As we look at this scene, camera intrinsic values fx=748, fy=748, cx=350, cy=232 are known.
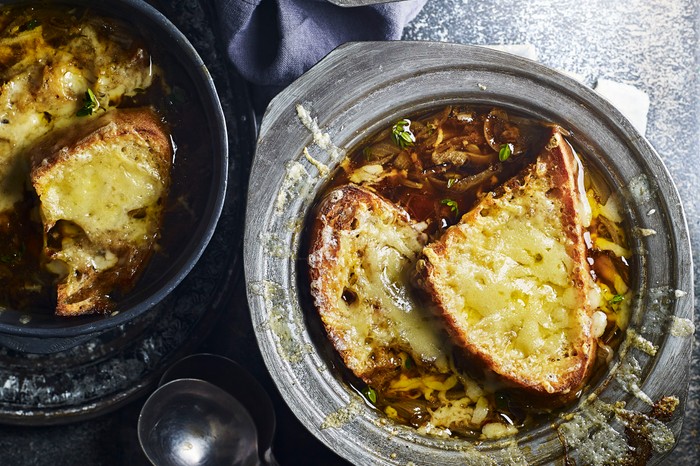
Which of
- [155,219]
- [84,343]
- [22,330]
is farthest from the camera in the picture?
[84,343]

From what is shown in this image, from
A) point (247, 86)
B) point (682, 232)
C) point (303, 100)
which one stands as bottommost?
point (247, 86)

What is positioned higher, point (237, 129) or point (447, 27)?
point (447, 27)

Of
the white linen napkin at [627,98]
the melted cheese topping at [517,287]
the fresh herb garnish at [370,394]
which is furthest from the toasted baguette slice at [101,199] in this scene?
the white linen napkin at [627,98]

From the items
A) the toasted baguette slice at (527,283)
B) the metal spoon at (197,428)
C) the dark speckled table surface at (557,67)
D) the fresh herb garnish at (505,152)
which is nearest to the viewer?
the toasted baguette slice at (527,283)

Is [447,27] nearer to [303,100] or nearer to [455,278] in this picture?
[303,100]

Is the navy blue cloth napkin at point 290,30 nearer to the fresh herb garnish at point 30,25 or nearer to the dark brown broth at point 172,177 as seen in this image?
the dark brown broth at point 172,177

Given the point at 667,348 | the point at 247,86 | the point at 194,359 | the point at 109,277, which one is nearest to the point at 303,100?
the point at 247,86
